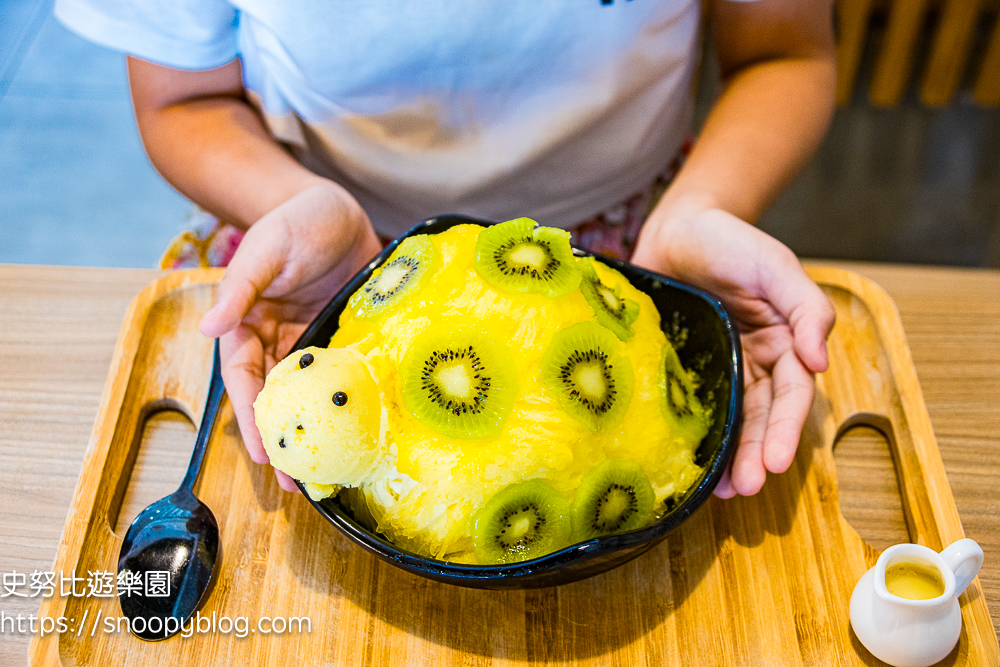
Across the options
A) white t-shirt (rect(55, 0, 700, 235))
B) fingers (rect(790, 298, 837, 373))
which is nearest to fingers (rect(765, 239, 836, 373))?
fingers (rect(790, 298, 837, 373))

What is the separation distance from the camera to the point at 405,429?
1273 millimetres

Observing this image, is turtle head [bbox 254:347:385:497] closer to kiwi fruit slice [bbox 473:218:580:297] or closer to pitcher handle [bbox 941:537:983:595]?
kiwi fruit slice [bbox 473:218:580:297]

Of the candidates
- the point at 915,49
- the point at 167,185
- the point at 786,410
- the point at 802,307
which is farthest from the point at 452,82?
the point at 915,49

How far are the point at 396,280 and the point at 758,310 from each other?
2.46 feet

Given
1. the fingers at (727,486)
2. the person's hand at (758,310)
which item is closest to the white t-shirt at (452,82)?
the person's hand at (758,310)

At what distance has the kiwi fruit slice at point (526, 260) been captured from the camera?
4.46ft

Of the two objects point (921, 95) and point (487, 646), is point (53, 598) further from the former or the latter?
point (921, 95)

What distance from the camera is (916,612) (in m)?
1.25

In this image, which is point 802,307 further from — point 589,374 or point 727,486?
point 589,374

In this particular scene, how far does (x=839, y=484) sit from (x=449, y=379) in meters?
0.88

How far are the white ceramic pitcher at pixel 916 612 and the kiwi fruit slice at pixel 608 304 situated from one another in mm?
560

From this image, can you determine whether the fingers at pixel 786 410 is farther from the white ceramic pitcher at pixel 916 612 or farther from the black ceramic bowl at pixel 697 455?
the white ceramic pitcher at pixel 916 612

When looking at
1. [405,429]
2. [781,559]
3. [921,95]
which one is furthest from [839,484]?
[921,95]

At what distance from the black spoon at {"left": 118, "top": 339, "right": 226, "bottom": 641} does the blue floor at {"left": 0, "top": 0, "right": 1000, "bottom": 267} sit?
99.6 inches
